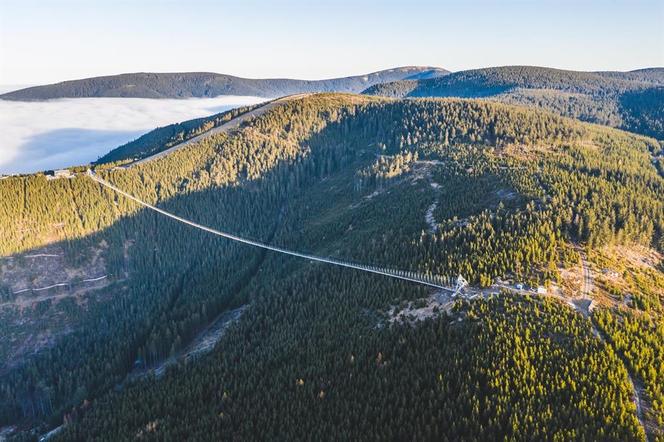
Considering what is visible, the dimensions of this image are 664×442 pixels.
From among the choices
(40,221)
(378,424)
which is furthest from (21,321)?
(378,424)

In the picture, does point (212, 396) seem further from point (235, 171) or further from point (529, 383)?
point (235, 171)

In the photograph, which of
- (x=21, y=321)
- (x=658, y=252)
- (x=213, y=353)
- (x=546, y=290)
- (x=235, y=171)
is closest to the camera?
(x=546, y=290)

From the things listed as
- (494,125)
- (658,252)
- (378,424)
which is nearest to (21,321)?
(378,424)

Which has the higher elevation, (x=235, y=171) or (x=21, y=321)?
(x=235, y=171)

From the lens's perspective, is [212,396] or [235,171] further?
[235,171]

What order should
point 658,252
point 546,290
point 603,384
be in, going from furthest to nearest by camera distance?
1. point 658,252
2. point 546,290
3. point 603,384

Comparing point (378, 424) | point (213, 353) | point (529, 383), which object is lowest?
point (213, 353)
